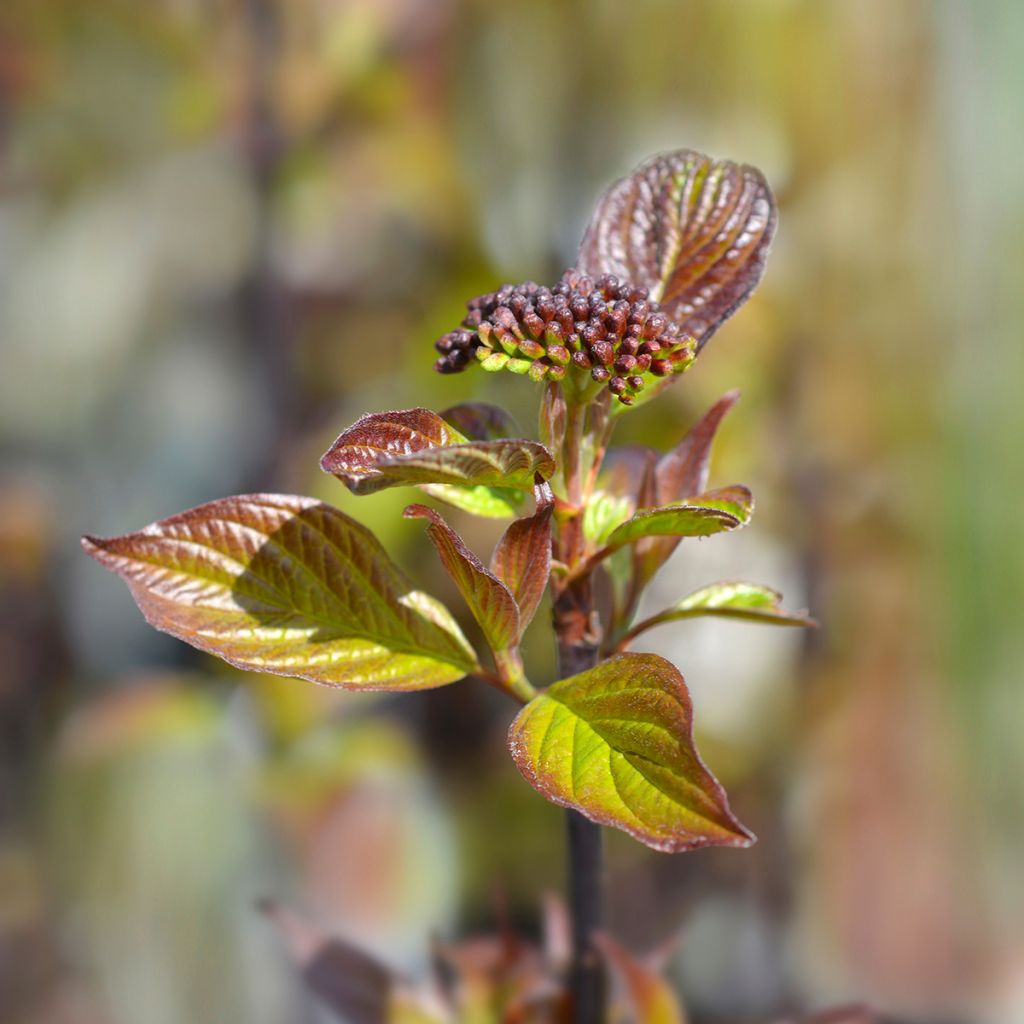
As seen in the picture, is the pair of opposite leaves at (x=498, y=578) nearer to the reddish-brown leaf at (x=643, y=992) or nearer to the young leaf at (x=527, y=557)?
the young leaf at (x=527, y=557)

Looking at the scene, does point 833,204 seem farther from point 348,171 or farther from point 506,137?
point 348,171

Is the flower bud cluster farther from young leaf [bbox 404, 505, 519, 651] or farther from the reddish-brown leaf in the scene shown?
the reddish-brown leaf

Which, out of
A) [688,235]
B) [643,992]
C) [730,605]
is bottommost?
[643,992]

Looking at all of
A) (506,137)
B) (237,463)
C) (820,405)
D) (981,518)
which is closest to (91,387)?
(237,463)

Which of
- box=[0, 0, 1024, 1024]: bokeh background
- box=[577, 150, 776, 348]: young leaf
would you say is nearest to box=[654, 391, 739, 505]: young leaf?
box=[577, 150, 776, 348]: young leaf

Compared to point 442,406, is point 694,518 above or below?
below

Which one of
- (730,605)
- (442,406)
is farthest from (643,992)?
(442,406)

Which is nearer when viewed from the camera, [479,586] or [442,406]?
[479,586]

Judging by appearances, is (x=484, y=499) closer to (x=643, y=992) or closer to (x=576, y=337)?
(x=576, y=337)
